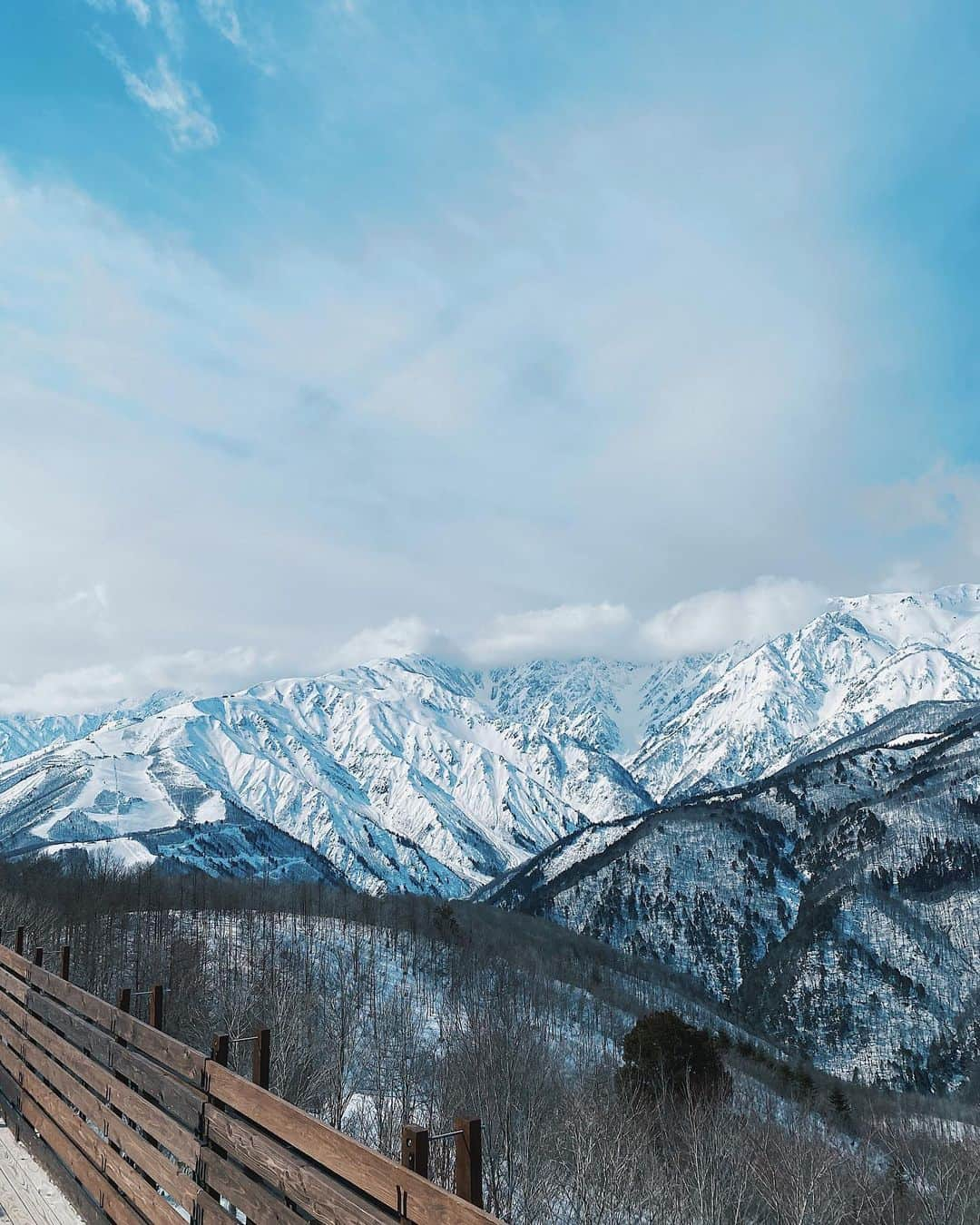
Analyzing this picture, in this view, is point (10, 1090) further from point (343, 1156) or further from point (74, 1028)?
point (343, 1156)

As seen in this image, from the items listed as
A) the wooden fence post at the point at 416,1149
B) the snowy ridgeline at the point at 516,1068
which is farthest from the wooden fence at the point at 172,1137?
the snowy ridgeline at the point at 516,1068

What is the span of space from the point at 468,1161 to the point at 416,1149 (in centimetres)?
37

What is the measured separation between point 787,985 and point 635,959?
3417cm

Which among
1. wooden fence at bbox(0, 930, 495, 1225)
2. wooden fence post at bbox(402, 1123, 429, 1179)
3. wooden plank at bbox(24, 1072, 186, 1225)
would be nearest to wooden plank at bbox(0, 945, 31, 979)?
wooden fence at bbox(0, 930, 495, 1225)

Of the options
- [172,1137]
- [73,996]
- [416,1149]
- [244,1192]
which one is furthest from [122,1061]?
[416,1149]

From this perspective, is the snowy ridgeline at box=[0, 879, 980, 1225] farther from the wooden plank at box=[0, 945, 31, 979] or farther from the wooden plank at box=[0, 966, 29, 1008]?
the wooden plank at box=[0, 945, 31, 979]

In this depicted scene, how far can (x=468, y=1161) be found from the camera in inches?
181

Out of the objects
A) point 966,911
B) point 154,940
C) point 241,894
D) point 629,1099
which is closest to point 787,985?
point 966,911

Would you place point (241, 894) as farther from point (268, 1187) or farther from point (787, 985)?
point (268, 1187)

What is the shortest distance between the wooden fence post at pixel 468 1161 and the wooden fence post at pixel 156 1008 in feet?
16.4

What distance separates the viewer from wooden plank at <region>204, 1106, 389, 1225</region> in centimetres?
501

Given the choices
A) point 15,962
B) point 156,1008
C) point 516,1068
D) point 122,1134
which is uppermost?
point 156,1008

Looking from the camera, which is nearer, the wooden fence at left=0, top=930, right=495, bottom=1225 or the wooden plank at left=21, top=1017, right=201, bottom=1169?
the wooden fence at left=0, top=930, right=495, bottom=1225

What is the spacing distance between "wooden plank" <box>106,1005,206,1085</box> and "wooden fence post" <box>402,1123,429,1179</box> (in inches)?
117
